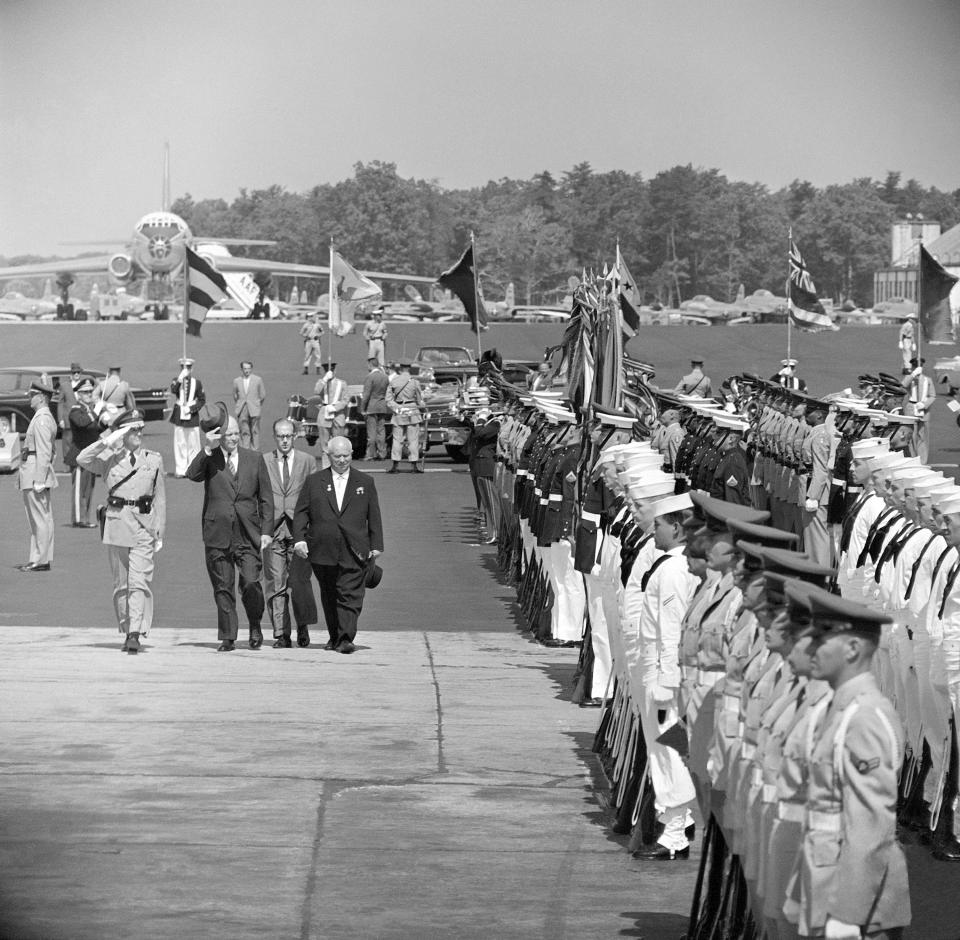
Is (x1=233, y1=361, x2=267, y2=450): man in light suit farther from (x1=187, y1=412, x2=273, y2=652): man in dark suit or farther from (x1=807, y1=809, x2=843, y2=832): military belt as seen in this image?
(x1=807, y1=809, x2=843, y2=832): military belt

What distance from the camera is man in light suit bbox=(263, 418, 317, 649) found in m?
14.5

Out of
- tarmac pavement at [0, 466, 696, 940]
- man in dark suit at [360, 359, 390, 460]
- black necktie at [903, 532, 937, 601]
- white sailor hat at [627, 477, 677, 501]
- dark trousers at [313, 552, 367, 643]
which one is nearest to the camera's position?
tarmac pavement at [0, 466, 696, 940]

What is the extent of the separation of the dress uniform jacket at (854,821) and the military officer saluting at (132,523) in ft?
29.7

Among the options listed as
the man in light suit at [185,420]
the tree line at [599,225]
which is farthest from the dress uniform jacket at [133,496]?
the man in light suit at [185,420]

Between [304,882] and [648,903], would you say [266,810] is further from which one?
[648,903]

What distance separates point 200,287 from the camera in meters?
31.2

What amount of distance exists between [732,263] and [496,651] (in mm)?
26957

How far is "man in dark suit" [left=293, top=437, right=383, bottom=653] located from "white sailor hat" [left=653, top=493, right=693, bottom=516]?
6.07 metres

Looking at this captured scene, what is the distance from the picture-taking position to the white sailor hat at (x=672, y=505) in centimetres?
824

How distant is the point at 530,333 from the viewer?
221ft

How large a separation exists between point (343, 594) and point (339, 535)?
1.46ft

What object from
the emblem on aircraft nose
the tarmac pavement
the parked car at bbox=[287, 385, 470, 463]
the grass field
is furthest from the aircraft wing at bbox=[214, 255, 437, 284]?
the tarmac pavement

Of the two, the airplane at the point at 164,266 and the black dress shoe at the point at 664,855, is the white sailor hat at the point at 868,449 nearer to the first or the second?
the black dress shoe at the point at 664,855

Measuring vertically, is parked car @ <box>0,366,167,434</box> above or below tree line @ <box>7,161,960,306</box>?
below
